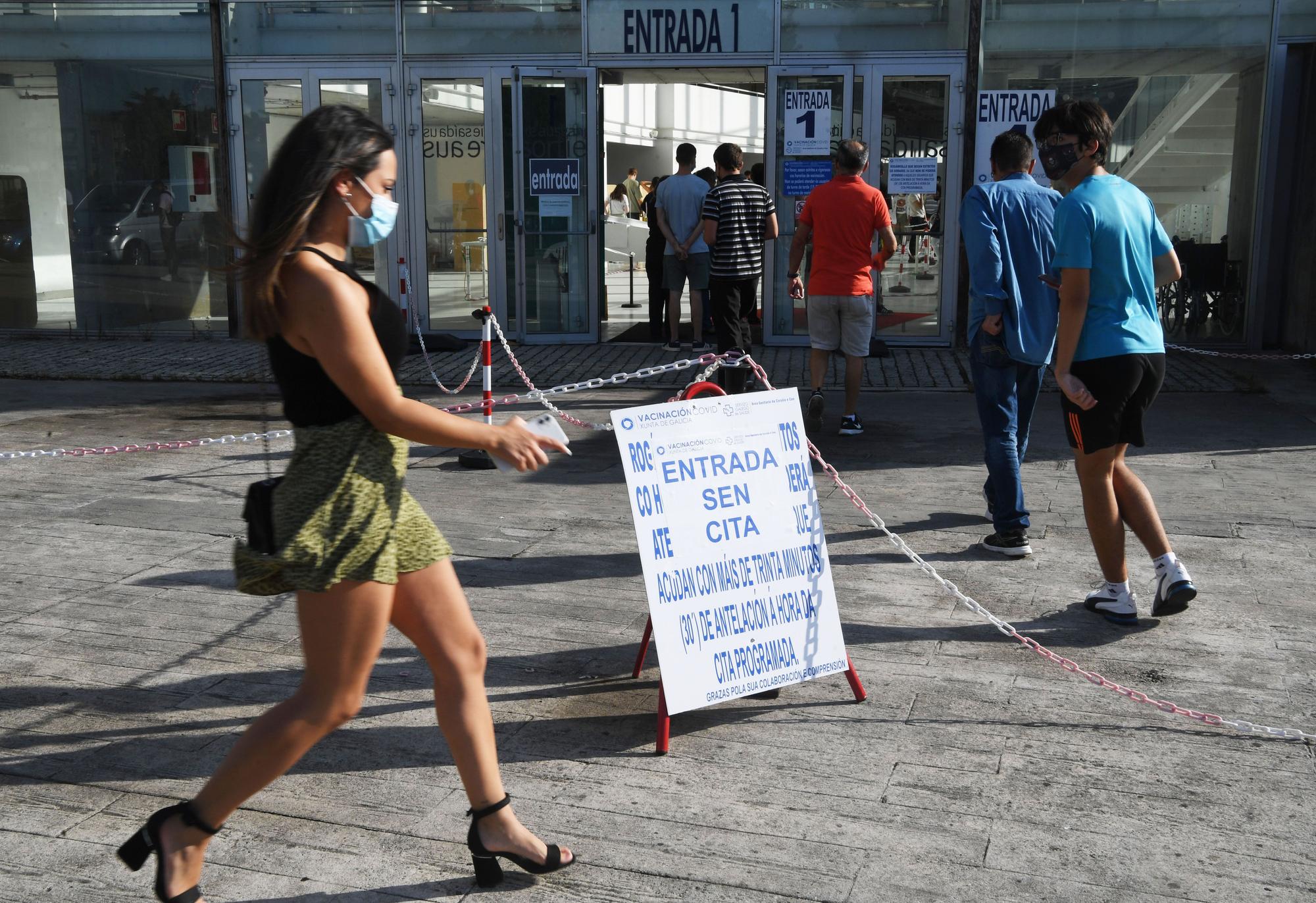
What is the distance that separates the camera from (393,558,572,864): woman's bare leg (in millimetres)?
2955

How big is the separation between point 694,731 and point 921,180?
33.6 feet

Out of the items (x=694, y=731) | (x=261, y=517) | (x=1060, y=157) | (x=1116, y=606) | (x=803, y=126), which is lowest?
(x=694, y=731)

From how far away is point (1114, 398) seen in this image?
192 inches

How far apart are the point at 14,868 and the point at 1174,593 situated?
Answer: 4.13 meters

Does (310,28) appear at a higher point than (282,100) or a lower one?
higher

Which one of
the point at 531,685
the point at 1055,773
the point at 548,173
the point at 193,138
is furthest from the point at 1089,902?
the point at 193,138

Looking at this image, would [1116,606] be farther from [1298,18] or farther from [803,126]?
[1298,18]

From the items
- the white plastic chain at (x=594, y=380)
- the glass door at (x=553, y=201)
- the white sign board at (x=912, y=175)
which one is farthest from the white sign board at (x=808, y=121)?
the white plastic chain at (x=594, y=380)

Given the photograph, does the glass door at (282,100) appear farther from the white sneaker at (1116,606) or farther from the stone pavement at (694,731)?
the white sneaker at (1116,606)

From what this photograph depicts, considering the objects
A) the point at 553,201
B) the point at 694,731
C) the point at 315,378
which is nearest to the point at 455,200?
the point at 553,201

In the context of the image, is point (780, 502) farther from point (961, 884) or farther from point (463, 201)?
point (463, 201)

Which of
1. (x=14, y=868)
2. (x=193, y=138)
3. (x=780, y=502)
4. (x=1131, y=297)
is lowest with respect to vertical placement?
(x=14, y=868)

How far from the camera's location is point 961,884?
10.5 ft

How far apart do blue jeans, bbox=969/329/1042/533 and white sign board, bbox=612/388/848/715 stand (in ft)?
6.64
